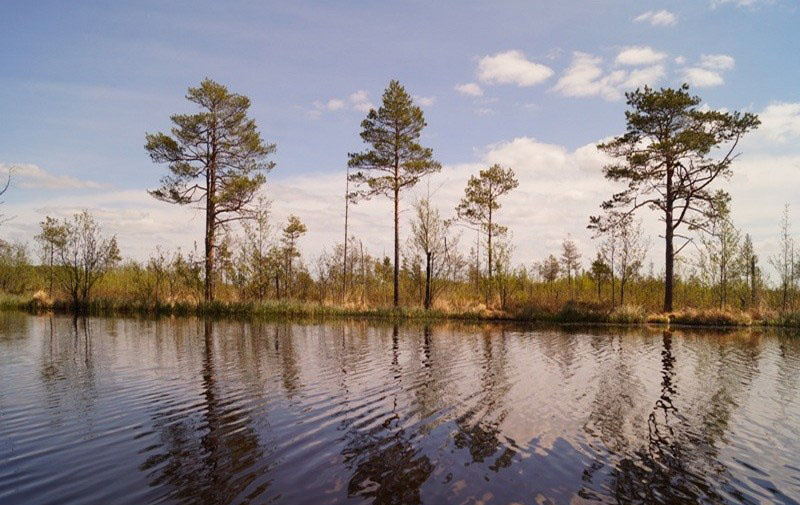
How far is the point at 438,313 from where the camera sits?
3089 centimetres

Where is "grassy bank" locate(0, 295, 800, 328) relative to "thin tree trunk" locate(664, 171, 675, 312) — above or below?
below

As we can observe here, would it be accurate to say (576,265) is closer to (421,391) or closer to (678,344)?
(678,344)

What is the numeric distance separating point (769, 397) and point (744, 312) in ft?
73.6

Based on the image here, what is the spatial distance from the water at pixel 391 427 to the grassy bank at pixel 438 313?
13.5 m

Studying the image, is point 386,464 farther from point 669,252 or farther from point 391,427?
point 669,252

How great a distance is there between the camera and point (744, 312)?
28109mm

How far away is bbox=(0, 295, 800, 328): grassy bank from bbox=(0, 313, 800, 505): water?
44.4 ft

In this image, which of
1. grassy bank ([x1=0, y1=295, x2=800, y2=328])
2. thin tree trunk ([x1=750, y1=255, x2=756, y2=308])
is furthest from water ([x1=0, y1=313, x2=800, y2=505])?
thin tree trunk ([x1=750, y1=255, x2=756, y2=308])

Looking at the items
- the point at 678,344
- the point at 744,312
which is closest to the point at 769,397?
the point at 678,344

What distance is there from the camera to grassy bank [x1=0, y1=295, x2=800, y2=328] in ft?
89.6

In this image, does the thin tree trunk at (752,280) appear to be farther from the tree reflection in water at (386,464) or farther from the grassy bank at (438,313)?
the tree reflection in water at (386,464)

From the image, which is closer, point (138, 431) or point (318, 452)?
point (318, 452)

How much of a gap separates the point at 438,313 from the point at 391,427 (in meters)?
23.6

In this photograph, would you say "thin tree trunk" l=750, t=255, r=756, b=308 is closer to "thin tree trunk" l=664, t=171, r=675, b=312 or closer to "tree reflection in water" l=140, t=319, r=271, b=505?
"thin tree trunk" l=664, t=171, r=675, b=312
